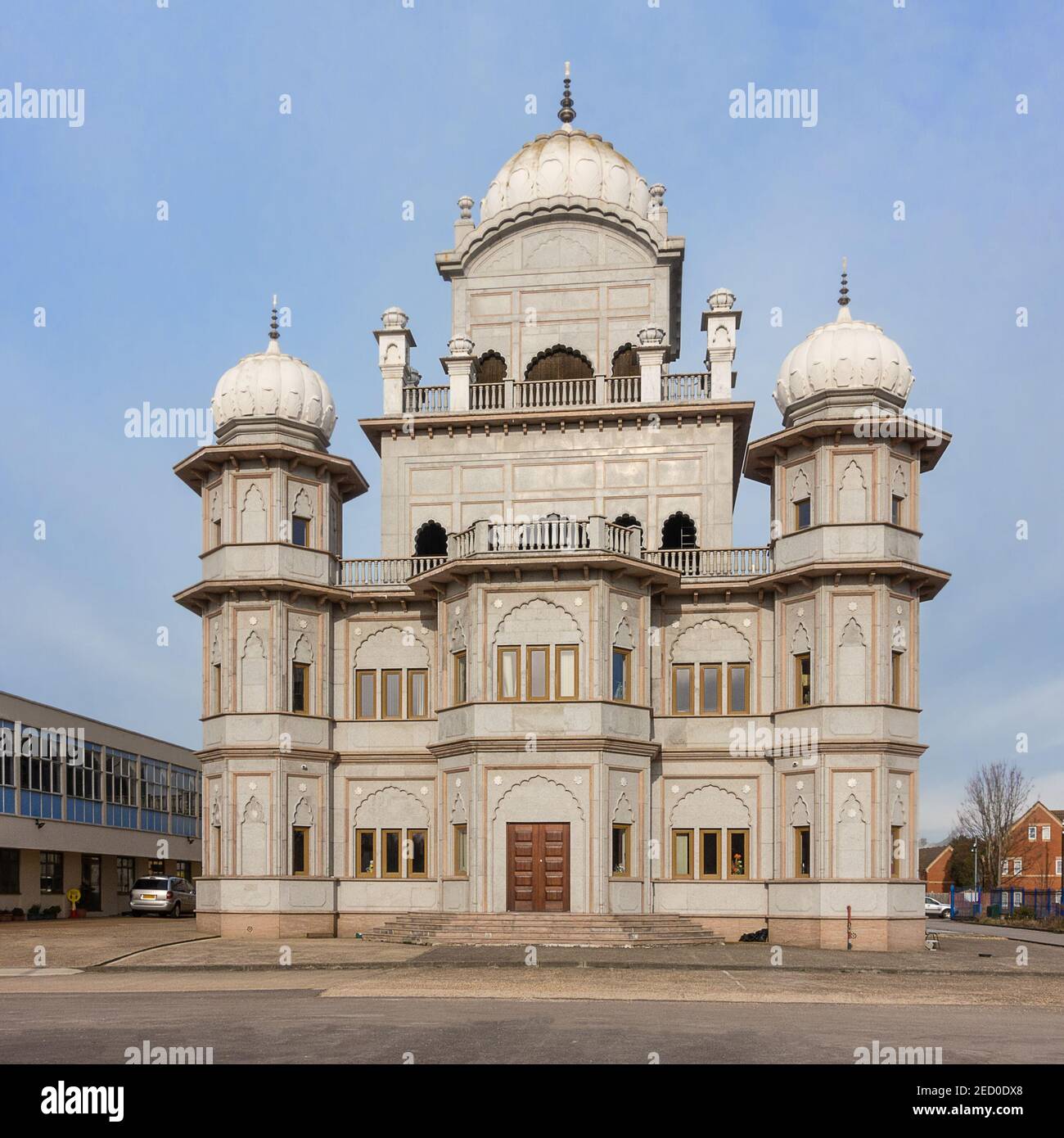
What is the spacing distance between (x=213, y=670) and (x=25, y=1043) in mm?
27412

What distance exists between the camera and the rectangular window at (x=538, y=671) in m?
40.7

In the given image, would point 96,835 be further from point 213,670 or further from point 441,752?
point 441,752

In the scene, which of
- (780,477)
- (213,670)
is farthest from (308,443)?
(780,477)

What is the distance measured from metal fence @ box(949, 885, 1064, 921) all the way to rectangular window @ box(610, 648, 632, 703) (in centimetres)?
3335

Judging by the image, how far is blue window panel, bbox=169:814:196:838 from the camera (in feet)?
277

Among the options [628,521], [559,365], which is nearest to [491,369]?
[559,365]

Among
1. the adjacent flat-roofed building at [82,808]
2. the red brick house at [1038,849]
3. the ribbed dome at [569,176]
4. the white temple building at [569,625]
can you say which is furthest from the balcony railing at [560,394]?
the red brick house at [1038,849]

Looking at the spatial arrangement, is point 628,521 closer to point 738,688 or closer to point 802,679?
point 738,688

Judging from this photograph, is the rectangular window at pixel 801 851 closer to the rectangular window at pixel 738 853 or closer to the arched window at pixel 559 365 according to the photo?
the rectangular window at pixel 738 853

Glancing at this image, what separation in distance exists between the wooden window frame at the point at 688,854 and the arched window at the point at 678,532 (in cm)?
892

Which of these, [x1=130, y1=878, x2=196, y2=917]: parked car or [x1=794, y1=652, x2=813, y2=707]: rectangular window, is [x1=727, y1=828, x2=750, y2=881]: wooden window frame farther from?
[x1=130, y1=878, x2=196, y2=917]: parked car

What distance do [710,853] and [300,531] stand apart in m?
15.9

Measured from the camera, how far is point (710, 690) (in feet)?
143

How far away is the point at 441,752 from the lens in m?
41.9
